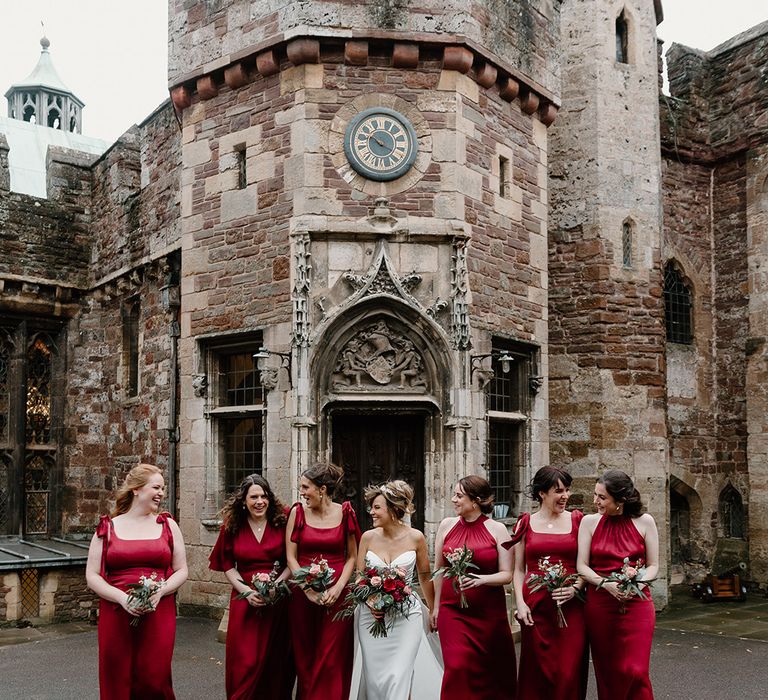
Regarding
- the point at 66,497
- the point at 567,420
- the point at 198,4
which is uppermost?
the point at 198,4

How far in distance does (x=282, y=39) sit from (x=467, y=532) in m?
6.96

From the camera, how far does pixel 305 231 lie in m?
11.0

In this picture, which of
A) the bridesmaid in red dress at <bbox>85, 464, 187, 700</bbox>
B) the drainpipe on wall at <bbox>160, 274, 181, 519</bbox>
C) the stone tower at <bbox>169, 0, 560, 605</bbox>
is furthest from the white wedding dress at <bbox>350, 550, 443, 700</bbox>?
the drainpipe on wall at <bbox>160, 274, 181, 519</bbox>

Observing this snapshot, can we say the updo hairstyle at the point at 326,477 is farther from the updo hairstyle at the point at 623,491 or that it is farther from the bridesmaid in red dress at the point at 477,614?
the updo hairstyle at the point at 623,491

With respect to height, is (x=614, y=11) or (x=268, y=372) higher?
(x=614, y=11)

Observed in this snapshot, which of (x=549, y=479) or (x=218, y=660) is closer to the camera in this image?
(x=549, y=479)

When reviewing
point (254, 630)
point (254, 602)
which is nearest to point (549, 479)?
point (254, 602)

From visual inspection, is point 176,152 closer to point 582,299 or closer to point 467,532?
point 582,299

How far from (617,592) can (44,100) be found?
3582 cm

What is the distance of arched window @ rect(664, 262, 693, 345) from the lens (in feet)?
52.4

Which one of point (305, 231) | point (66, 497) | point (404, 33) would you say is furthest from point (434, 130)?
point (66, 497)

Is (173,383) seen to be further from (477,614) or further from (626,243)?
(477,614)

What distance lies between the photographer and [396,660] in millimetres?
6570

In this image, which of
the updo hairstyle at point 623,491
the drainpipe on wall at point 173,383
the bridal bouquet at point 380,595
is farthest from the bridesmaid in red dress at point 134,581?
the drainpipe on wall at point 173,383
